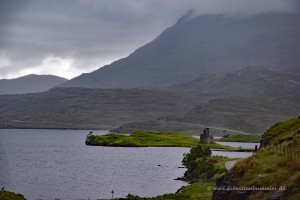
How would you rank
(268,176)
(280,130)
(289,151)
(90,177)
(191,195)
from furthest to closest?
(90,177), (280,130), (191,195), (289,151), (268,176)

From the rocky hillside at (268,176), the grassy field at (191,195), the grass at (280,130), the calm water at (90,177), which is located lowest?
the calm water at (90,177)

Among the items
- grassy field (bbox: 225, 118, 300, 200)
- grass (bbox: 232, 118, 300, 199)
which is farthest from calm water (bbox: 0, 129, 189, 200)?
grass (bbox: 232, 118, 300, 199)

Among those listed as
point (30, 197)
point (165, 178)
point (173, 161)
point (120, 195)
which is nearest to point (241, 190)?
point (120, 195)

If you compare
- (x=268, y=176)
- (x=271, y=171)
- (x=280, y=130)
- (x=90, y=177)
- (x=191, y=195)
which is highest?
(x=280, y=130)

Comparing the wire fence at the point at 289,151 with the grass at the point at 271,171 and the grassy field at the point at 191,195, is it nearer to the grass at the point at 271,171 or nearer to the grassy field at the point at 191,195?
the grass at the point at 271,171

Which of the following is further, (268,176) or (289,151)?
(289,151)

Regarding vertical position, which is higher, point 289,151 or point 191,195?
point 289,151

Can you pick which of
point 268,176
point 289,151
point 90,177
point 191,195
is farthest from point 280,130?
point 90,177

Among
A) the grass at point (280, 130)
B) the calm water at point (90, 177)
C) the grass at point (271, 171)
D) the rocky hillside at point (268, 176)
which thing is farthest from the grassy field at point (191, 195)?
the grass at point (271, 171)

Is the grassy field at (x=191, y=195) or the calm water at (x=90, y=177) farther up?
the grassy field at (x=191, y=195)

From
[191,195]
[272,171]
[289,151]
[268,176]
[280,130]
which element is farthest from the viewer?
[280,130]

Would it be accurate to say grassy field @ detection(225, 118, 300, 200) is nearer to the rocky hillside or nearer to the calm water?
the rocky hillside

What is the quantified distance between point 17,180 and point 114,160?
58885 mm

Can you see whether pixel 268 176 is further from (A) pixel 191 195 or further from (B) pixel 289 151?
(A) pixel 191 195
